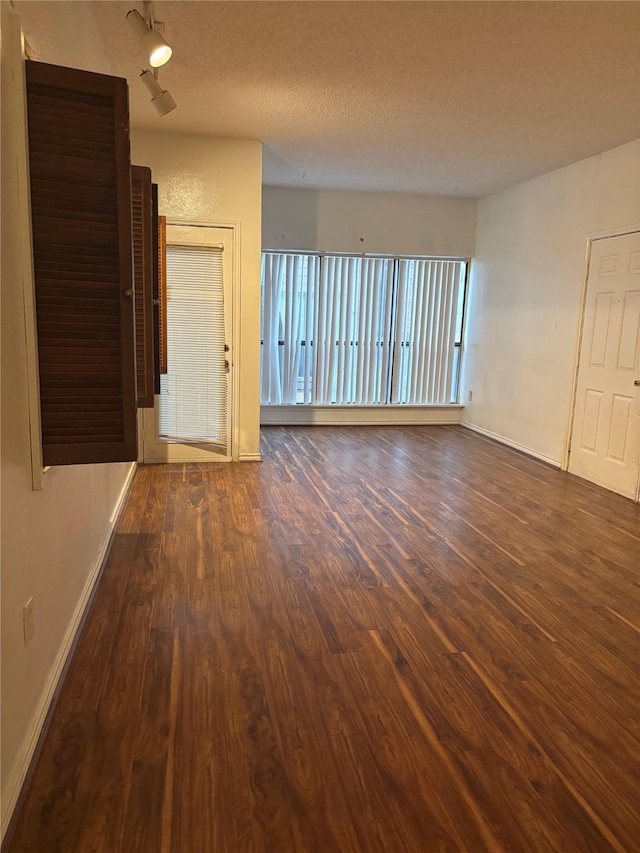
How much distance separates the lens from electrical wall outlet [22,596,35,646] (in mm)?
1656

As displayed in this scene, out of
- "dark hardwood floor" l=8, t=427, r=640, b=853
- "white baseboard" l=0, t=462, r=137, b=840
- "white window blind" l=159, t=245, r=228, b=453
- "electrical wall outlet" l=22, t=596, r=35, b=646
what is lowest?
"dark hardwood floor" l=8, t=427, r=640, b=853

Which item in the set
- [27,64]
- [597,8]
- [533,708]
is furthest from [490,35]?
[533,708]

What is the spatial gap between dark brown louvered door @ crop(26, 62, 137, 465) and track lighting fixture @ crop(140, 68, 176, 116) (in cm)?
124

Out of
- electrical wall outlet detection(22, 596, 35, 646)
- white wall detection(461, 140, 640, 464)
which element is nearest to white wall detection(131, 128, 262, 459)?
white wall detection(461, 140, 640, 464)

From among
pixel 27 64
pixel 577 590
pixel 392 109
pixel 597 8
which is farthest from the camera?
pixel 392 109

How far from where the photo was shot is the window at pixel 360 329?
Answer: 691 cm

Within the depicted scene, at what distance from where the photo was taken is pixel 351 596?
9.18 feet

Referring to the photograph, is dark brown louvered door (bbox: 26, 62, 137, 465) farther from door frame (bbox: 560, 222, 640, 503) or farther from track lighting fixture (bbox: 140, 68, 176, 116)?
door frame (bbox: 560, 222, 640, 503)

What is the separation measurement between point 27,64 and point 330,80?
2.42 m

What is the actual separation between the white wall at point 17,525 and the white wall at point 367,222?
5.24m

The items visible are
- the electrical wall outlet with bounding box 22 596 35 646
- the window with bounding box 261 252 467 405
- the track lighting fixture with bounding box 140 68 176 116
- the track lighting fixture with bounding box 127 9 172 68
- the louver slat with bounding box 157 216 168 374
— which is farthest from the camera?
the window with bounding box 261 252 467 405

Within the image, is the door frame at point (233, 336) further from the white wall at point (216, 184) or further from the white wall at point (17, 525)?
the white wall at point (17, 525)

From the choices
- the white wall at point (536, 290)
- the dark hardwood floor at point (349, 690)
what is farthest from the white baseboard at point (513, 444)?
the dark hardwood floor at point (349, 690)

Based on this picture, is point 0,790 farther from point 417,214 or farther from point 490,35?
point 417,214
